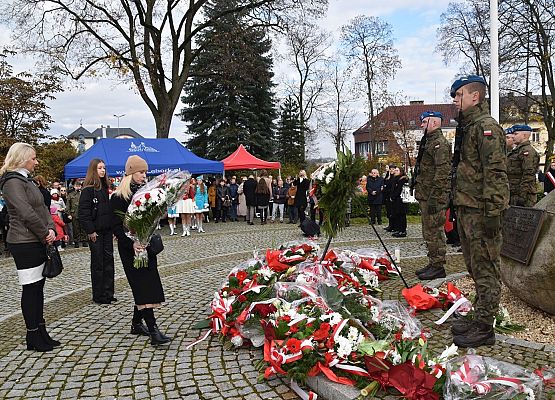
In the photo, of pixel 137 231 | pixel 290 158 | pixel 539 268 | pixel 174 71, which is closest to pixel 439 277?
pixel 539 268

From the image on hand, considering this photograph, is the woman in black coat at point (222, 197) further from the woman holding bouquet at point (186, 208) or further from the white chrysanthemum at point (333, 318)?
the white chrysanthemum at point (333, 318)

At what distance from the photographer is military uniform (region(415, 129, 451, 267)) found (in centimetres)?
743

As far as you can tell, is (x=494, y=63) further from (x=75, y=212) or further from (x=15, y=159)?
(x=75, y=212)

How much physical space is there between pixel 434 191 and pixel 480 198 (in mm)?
2911

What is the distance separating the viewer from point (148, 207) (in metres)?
4.74

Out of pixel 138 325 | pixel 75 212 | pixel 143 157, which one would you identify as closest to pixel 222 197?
pixel 143 157

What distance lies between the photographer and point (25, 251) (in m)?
5.08

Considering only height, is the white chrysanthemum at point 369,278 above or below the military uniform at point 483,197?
below

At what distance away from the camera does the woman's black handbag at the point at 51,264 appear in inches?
202

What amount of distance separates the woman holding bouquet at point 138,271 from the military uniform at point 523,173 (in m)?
6.48

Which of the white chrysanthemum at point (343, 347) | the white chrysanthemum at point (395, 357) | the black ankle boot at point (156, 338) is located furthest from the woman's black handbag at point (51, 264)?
the white chrysanthemum at point (395, 357)

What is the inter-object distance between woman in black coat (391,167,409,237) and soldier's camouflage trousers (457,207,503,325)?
8460mm

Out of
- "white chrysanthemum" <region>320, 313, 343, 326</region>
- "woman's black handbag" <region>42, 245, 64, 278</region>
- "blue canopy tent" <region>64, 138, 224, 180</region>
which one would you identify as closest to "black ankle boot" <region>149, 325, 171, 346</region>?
"woman's black handbag" <region>42, 245, 64, 278</region>

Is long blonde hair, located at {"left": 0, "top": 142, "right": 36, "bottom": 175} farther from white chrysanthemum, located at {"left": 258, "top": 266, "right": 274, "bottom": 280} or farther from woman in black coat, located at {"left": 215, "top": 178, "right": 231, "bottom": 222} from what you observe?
woman in black coat, located at {"left": 215, "top": 178, "right": 231, "bottom": 222}
